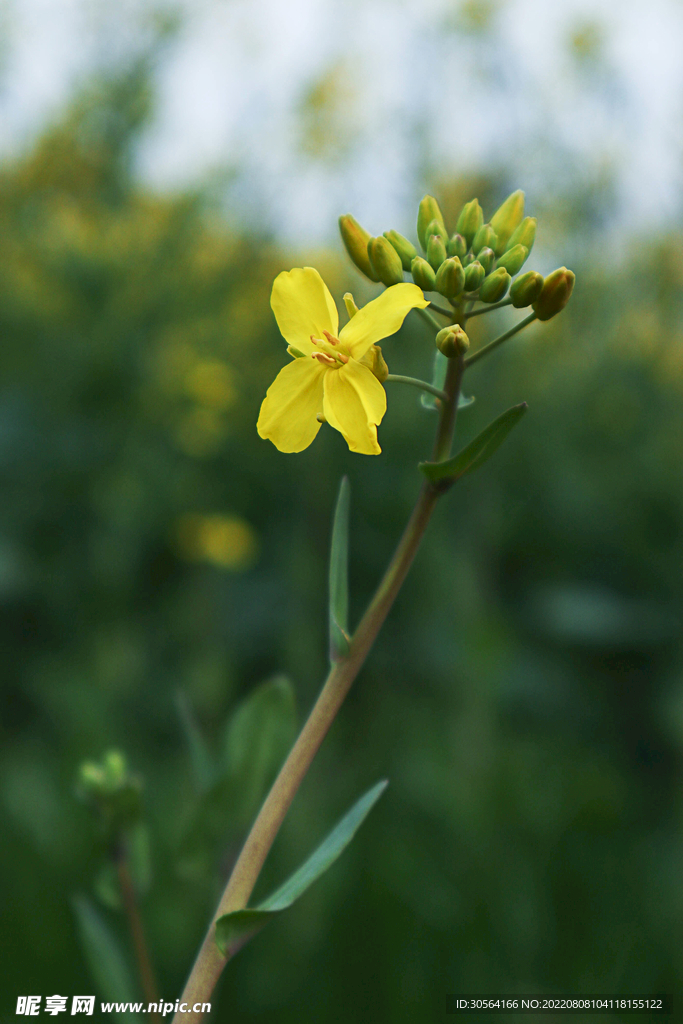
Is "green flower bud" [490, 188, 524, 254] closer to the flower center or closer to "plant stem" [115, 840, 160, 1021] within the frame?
the flower center

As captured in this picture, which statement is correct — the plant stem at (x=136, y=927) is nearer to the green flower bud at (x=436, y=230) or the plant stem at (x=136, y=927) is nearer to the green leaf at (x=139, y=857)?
the green leaf at (x=139, y=857)

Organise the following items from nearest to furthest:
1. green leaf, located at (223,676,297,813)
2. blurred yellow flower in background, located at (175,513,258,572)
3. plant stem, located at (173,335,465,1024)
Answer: plant stem, located at (173,335,465,1024) < green leaf, located at (223,676,297,813) < blurred yellow flower in background, located at (175,513,258,572)

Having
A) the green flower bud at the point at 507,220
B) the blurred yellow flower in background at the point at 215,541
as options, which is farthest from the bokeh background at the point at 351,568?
the green flower bud at the point at 507,220

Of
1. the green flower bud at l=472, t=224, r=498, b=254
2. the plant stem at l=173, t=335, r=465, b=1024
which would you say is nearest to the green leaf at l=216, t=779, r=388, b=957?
the plant stem at l=173, t=335, r=465, b=1024

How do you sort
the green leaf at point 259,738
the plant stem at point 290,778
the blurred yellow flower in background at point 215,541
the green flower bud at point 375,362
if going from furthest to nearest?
the blurred yellow flower in background at point 215,541 < the green leaf at point 259,738 < the green flower bud at point 375,362 < the plant stem at point 290,778

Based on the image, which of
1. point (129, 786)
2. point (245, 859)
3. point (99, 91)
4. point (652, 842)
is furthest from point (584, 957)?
point (99, 91)
